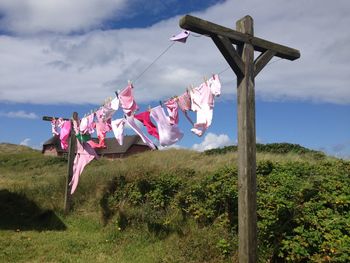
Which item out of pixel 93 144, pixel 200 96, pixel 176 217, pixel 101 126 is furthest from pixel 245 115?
pixel 93 144

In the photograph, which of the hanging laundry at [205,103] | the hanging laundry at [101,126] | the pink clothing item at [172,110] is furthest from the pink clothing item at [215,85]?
the hanging laundry at [101,126]

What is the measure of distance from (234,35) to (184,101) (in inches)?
84.9

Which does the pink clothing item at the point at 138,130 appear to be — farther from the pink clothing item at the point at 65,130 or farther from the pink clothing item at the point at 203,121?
the pink clothing item at the point at 65,130

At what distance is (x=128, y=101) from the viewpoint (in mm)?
9289

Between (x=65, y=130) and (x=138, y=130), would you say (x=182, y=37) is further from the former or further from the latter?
(x=65, y=130)

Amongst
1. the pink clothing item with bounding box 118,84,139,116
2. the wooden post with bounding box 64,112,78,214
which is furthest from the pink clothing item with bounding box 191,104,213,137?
the wooden post with bounding box 64,112,78,214

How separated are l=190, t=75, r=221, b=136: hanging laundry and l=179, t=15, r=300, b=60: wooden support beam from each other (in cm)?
103

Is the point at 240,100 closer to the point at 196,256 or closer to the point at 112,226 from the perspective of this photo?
the point at 196,256

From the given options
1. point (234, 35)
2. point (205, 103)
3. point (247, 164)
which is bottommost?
point (247, 164)

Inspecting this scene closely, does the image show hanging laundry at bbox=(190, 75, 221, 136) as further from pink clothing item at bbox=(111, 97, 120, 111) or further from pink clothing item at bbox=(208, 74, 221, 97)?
pink clothing item at bbox=(111, 97, 120, 111)

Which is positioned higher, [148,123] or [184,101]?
[184,101]

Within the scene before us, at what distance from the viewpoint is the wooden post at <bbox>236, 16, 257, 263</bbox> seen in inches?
237

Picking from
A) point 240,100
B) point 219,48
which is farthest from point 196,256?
point 219,48

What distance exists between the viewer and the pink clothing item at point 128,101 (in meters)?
Result: 9.25
